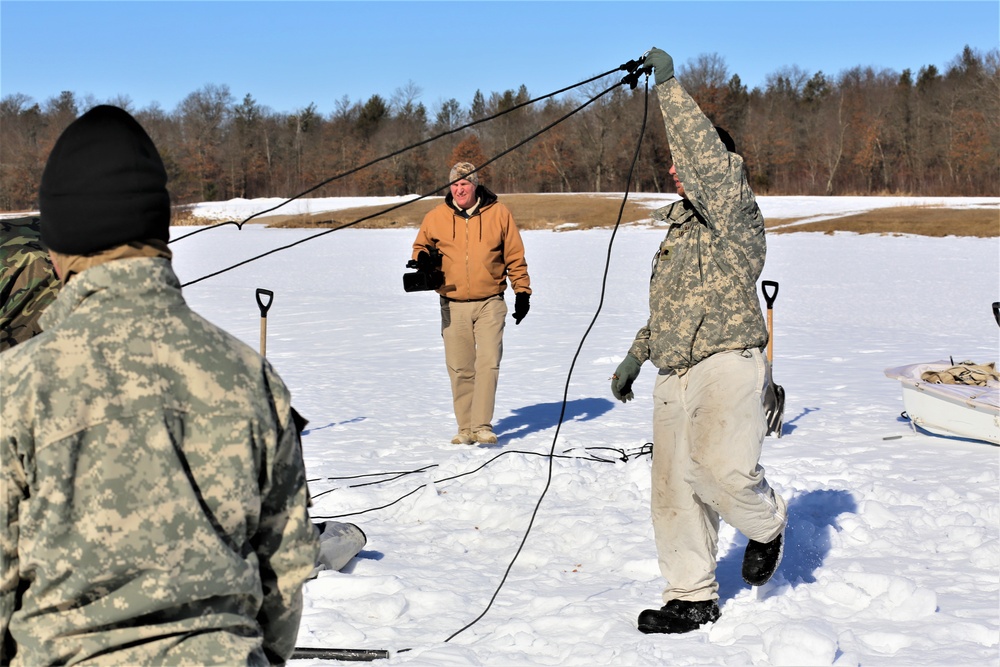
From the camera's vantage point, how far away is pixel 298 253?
3016 cm

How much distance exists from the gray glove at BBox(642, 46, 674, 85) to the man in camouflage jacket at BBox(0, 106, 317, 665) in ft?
8.58

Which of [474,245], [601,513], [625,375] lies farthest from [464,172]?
[625,375]

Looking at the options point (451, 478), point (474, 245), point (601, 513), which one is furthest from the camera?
point (474, 245)

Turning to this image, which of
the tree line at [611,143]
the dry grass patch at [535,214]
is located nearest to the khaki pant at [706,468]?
the dry grass patch at [535,214]

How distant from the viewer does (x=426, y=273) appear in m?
7.93

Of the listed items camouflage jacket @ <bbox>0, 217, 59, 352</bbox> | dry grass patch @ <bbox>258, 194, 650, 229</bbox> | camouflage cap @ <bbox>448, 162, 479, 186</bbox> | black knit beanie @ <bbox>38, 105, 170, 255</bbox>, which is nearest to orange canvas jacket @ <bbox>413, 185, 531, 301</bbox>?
camouflage cap @ <bbox>448, 162, 479, 186</bbox>

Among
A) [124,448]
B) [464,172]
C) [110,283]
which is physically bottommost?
[124,448]

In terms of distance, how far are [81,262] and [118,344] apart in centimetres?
20

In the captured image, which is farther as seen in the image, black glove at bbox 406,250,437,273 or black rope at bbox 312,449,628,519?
black glove at bbox 406,250,437,273

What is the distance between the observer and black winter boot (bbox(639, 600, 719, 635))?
426 centimetres

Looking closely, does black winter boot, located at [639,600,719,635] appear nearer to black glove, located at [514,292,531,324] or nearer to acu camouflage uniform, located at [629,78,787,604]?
acu camouflage uniform, located at [629,78,787,604]

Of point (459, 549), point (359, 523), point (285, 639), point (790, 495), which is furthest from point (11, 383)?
point (790, 495)

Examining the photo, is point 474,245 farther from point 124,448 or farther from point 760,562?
point 124,448

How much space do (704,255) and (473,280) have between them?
3771 millimetres
